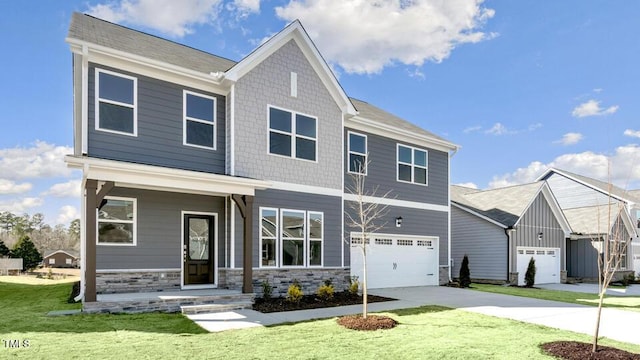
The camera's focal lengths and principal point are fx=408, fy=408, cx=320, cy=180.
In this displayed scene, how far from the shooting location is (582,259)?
24453 mm

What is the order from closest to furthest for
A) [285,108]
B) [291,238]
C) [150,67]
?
[150,67], [291,238], [285,108]

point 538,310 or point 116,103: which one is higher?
point 116,103

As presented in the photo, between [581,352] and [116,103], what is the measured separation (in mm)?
11015

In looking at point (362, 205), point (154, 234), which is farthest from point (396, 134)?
point (154, 234)

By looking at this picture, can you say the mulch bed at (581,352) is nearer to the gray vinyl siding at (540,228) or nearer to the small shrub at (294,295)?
the small shrub at (294,295)

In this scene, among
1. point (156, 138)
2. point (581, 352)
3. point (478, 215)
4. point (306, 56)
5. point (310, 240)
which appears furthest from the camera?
point (478, 215)

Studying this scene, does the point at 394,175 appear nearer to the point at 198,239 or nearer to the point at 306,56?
the point at 306,56

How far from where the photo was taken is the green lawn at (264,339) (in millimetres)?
6027

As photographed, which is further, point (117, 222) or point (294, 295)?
point (294, 295)

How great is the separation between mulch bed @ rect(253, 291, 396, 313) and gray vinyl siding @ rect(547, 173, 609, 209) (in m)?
23.1

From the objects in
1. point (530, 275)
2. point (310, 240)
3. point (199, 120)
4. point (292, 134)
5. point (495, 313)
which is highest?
point (199, 120)

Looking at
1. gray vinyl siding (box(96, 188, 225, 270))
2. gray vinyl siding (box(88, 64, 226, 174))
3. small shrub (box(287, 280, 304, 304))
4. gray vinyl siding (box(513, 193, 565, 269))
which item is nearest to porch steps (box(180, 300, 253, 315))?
small shrub (box(287, 280, 304, 304))

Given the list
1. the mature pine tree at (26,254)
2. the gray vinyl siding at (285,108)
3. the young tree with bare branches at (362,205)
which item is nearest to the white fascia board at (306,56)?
the gray vinyl siding at (285,108)

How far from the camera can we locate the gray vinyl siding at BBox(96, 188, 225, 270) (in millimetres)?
10227
